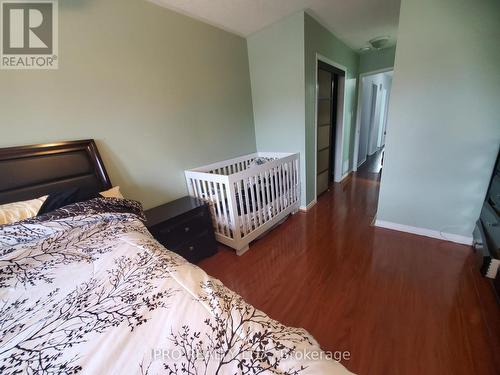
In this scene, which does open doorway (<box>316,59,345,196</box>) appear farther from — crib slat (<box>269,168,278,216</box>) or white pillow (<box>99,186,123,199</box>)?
white pillow (<box>99,186,123,199</box>)

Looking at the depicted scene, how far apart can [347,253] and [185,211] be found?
1.60 metres

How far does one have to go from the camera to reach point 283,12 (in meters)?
2.25

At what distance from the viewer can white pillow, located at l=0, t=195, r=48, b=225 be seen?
3.81ft

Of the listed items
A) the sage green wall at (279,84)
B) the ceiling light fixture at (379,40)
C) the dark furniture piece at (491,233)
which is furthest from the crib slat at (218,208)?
the ceiling light fixture at (379,40)

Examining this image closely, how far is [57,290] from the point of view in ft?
2.58

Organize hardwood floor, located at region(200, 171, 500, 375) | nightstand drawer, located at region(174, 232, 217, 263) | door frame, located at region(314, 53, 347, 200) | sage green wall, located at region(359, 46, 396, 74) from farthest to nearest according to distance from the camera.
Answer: sage green wall, located at region(359, 46, 396, 74) < door frame, located at region(314, 53, 347, 200) < nightstand drawer, located at region(174, 232, 217, 263) < hardwood floor, located at region(200, 171, 500, 375)

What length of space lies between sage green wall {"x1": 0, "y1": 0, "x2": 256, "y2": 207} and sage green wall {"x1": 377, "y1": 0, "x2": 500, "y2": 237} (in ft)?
6.16

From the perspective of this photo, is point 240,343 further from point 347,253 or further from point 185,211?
point 347,253

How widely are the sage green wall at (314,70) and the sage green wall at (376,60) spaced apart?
0.15m

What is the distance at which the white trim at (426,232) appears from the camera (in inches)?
77.3

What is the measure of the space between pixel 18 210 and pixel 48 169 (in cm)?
34

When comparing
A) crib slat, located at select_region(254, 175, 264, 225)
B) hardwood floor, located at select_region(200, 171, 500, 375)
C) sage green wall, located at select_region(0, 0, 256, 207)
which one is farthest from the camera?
crib slat, located at select_region(254, 175, 264, 225)

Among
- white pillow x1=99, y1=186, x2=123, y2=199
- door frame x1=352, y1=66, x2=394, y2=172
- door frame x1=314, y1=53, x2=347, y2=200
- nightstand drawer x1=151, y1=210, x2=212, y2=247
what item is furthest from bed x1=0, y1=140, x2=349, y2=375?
door frame x1=352, y1=66, x2=394, y2=172

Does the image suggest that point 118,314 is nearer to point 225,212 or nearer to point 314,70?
point 225,212
